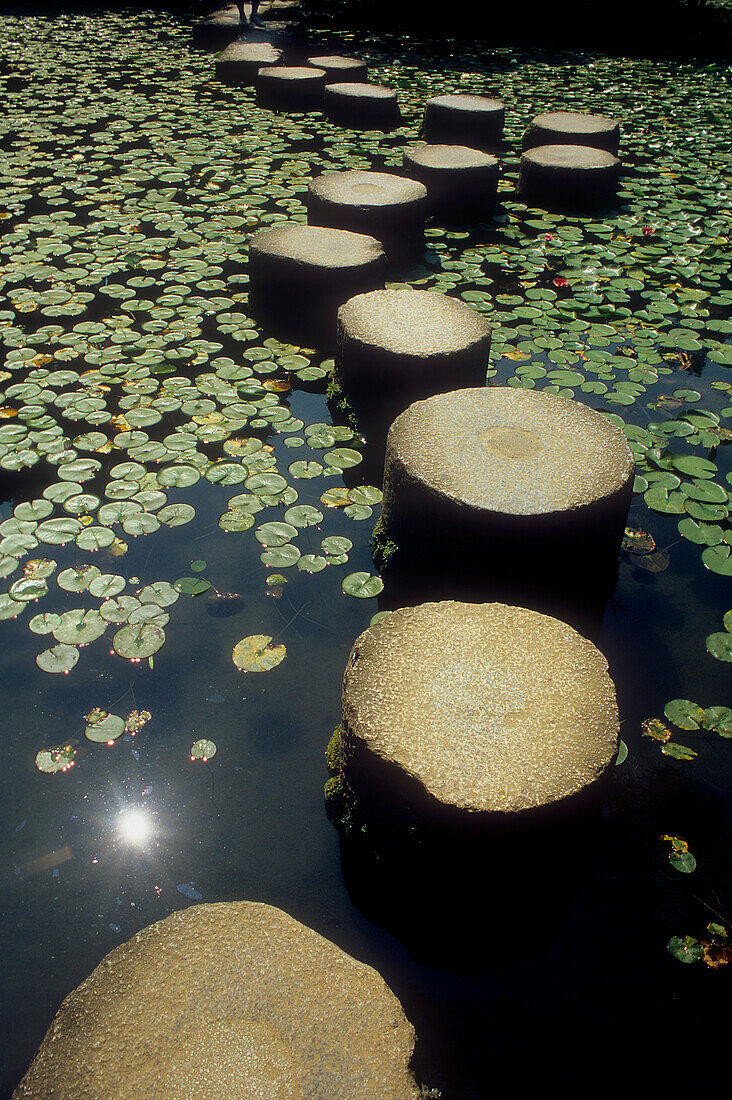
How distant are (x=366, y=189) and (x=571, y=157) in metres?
2.09

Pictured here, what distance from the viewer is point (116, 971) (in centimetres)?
141

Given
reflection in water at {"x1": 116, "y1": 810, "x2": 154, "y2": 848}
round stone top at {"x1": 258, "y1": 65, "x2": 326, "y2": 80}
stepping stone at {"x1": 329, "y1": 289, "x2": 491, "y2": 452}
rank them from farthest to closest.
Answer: round stone top at {"x1": 258, "y1": 65, "x2": 326, "y2": 80} < stepping stone at {"x1": 329, "y1": 289, "x2": 491, "y2": 452} < reflection in water at {"x1": 116, "y1": 810, "x2": 154, "y2": 848}

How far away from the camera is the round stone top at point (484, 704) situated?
5.07 ft

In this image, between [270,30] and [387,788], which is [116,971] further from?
[270,30]

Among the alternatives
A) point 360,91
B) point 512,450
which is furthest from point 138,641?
point 360,91

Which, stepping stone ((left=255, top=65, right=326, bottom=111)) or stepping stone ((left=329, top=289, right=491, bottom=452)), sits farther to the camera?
stepping stone ((left=255, top=65, right=326, bottom=111))

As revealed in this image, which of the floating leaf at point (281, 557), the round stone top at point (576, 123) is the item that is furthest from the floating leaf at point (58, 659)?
the round stone top at point (576, 123)

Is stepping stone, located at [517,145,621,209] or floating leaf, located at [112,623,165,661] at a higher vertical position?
stepping stone, located at [517,145,621,209]

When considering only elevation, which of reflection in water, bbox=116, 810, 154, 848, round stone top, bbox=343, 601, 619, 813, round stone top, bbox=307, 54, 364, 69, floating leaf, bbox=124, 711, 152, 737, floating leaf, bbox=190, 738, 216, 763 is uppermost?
round stone top, bbox=307, 54, 364, 69

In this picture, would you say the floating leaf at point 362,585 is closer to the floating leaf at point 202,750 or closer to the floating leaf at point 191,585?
the floating leaf at point 191,585

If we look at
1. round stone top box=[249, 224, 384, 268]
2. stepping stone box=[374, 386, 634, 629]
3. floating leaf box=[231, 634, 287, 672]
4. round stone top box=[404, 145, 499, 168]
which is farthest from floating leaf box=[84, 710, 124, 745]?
round stone top box=[404, 145, 499, 168]

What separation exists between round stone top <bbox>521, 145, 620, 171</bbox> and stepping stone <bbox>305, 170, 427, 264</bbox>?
4.66 ft

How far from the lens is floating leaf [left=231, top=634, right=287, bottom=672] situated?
227cm

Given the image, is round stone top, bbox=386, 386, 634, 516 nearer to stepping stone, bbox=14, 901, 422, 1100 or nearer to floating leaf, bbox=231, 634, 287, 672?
floating leaf, bbox=231, 634, 287, 672
